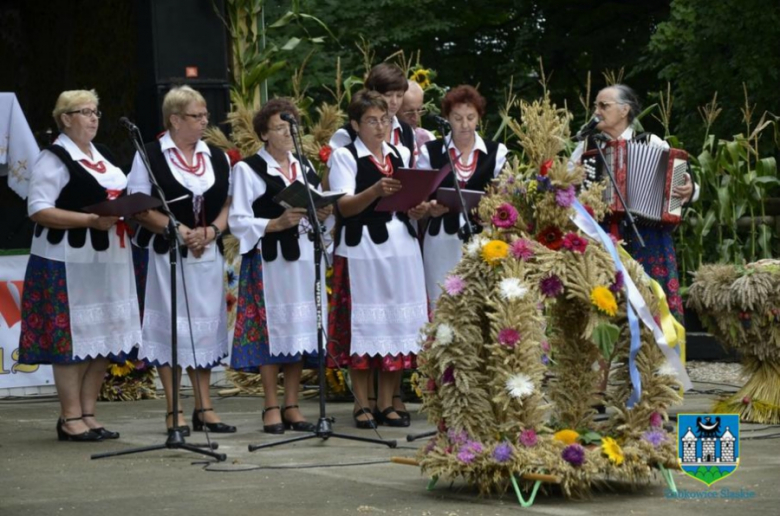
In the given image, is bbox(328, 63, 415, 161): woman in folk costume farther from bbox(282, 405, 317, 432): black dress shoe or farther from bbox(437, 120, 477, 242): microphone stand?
bbox(282, 405, 317, 432): black dress shoe

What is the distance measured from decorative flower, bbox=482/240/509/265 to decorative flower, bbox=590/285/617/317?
373 millimetres

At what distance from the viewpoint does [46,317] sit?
25.2 feet

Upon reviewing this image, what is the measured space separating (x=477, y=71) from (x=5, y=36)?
11760 mm

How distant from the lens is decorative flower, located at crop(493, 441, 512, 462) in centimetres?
548

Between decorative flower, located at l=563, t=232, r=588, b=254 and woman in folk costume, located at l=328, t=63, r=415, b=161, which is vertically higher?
woman in folk costume, located at l=328, t=63, r=415, b=161

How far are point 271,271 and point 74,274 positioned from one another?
3.40 feet

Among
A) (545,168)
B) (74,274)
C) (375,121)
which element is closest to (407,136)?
(375,121)

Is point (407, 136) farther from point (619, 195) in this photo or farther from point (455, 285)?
point (455, 285)

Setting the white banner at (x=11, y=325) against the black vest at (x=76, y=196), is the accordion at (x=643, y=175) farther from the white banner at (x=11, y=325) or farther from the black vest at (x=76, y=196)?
the white banner at (x=11, y=325)

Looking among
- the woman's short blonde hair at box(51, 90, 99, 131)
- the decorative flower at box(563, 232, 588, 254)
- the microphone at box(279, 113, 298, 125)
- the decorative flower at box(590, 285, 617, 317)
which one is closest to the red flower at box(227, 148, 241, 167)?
the woman's short blonde hair at box(51, 90, 99, 131)

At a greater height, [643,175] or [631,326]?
[643,175]

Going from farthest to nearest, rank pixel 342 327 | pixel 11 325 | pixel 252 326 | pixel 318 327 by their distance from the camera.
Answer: pixel 11 325, pixel 342 327, pixel 252 326, pixel 318 327

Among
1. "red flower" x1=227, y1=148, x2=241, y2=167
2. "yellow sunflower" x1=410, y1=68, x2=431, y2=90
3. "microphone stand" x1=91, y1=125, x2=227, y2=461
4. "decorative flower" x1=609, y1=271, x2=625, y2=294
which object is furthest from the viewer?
"yellow sunflower" x1=410, y1=68, x2=431, y2=90

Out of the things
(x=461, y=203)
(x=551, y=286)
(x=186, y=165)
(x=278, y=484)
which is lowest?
(x=278, y=484)
